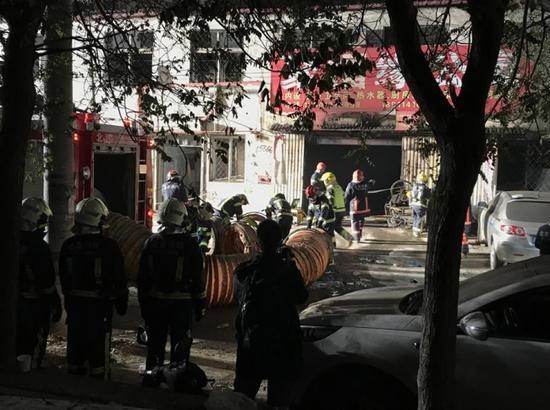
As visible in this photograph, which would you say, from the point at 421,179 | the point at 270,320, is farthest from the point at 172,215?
the point at 421,179

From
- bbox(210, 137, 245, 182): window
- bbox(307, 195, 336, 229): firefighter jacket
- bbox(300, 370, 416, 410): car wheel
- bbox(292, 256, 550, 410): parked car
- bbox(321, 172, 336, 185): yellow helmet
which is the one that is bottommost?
bbox(300, 370, 416, 410): car wheel

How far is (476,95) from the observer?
8.98 feet

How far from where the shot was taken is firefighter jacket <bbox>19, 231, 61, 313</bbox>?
193 inches

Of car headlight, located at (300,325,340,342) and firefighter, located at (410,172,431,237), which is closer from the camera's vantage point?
car headlight, located at (300,325,340,342)

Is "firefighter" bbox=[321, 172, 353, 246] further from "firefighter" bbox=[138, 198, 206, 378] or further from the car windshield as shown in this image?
"firefighter" bbox=[138, 198, 206, 378]

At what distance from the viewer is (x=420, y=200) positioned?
14.9m

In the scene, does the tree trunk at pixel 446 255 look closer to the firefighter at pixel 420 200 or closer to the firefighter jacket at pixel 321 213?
the firefighter jacket at pixel 321 213

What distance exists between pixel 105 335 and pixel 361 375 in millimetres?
2108

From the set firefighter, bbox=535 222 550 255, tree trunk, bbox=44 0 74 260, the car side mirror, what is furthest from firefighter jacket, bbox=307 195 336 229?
the car side mirror

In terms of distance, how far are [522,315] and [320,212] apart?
31.8 ft

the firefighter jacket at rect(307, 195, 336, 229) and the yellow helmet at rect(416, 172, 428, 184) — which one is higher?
the yellow helmet at rect(416, 172, 428, 184)

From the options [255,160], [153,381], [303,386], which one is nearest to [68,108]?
[153,381]

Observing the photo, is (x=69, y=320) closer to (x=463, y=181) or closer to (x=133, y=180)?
(x=463, y=181)

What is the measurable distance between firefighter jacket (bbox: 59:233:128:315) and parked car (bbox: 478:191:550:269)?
302 inches
